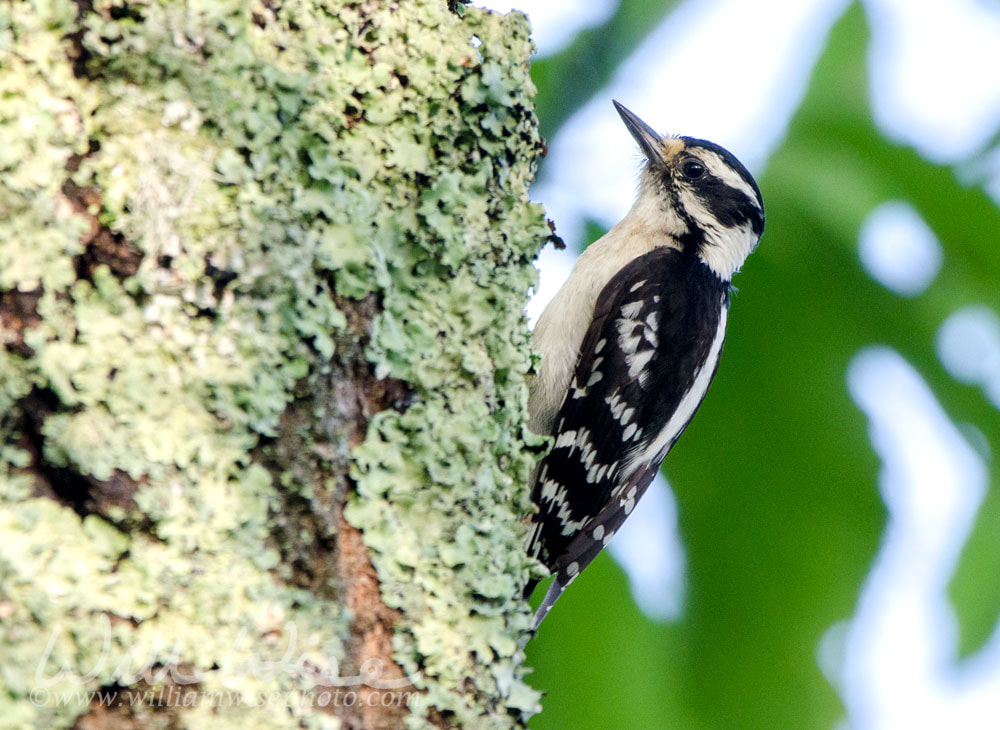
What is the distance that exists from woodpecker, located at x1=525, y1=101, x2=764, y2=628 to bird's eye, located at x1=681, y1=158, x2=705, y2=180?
0.98ft

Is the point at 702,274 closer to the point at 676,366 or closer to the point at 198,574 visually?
the point at 676,366

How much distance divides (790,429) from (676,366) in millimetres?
500

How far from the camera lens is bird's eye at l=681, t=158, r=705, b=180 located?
390 centimetres

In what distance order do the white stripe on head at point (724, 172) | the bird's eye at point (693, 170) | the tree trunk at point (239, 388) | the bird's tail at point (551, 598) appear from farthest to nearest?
the bird's eye at point (693, 170) → the white stripe on head at point (724, 172) → the bird's tail at point (551, 598) → the tree trunk at point (239, 388)

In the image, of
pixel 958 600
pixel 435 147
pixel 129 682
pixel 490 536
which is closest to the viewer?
pixel 129 682

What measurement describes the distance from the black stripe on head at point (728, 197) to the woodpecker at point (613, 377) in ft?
0.25

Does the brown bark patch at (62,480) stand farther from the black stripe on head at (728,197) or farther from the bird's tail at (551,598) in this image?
the black stripe on head at (728,197)

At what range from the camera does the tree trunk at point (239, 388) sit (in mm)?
1391

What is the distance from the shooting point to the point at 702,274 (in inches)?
140

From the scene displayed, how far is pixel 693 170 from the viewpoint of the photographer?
3904 mm

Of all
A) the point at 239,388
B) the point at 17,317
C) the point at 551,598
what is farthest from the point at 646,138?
the point at 17,317

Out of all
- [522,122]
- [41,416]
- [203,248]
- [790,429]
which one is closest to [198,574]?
[41,416]

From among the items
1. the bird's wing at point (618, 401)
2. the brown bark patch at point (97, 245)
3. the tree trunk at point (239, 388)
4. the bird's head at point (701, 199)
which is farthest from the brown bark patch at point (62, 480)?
the bird's head at point (701, 199)

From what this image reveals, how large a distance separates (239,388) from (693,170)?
9.20 ft
